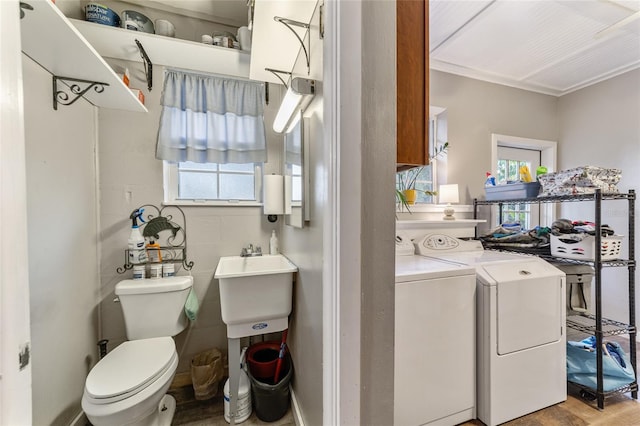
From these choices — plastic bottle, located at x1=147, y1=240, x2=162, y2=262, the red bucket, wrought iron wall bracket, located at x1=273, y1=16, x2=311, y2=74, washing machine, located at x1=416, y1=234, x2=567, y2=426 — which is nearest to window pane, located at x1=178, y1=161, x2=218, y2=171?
plastic bottle, located at x1=147, y1=240, x2=162, y2=262

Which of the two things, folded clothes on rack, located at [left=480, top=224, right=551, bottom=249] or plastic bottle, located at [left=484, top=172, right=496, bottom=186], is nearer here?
folded clothes on rack, located at [left=480, top=224, right=551, bottom=249]

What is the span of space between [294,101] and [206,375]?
1828 millimetres

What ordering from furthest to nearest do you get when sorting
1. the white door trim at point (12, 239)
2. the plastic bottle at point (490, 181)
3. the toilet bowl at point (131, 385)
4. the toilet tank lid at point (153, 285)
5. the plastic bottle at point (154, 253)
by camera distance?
the plastic bottle at point (490, 181)
the plastic bottle at point (154, 253)
the toilet tank lid at point (153, 285)
the toilet bowl at point (131, 385)
the white door trim at point (12, 239)

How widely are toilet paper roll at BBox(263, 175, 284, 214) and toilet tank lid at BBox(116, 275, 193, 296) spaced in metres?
0.71

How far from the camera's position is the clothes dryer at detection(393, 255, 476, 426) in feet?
4.31

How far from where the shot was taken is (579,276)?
1876mm

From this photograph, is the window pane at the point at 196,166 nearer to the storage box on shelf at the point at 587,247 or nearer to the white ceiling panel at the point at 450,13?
the white ceiling panel at the point at 450,13

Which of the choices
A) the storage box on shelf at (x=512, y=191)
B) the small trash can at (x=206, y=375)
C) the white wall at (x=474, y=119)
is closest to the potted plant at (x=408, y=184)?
the white wall at (x=474, y=119)

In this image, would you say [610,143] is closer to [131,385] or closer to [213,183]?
[213,183]

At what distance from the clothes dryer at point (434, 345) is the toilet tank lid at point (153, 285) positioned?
4.38ft

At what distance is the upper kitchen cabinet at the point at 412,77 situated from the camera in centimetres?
88

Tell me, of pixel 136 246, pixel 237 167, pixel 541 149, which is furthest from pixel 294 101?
pixel 541 149

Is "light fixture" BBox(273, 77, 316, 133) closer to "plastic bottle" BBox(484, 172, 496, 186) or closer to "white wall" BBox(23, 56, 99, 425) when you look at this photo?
"white wall" BBox(23, 56, 99, 425)

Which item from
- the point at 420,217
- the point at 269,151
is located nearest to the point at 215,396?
the point at 269,151
